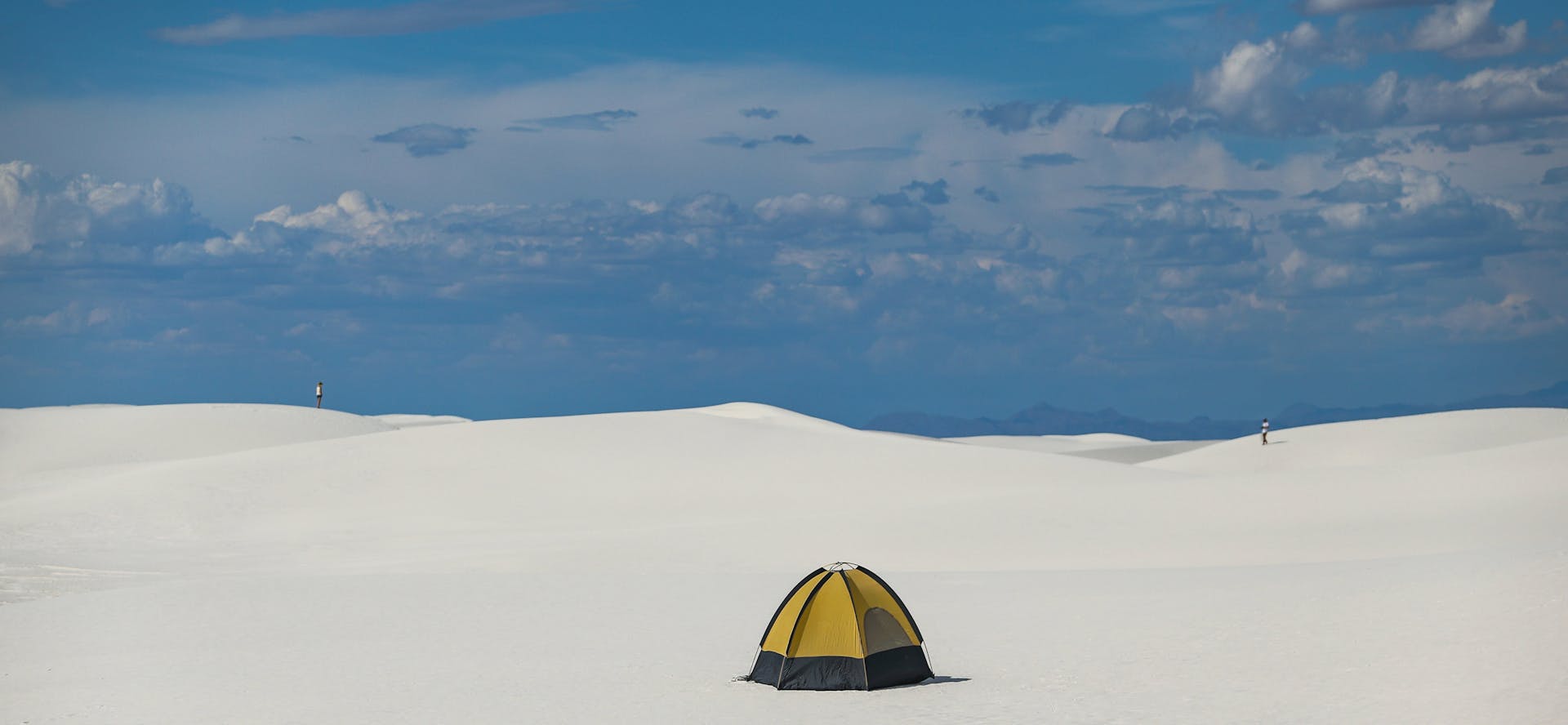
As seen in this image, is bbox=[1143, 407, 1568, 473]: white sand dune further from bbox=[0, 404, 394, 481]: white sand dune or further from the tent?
the tent

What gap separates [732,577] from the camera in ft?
78.8

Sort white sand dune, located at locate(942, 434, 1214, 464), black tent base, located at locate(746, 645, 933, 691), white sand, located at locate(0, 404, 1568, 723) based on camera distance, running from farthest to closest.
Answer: white sand dune, located at locate(942, 434, 1214, 464), black tent base, located at locate(746, 645, 933, 691), white sand, located at locate(0, 404, 1568, 723)

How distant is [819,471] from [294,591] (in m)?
18.9

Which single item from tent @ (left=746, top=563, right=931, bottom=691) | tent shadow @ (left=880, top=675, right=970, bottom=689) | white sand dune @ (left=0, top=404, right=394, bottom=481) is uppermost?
white sand dune @ (left=0, top=404, right=394, bottom=481)

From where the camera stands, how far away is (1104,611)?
1838cm

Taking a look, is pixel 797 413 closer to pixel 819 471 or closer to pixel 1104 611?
pixel 819 471

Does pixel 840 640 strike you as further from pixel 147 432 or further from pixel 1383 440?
pixel 147 432

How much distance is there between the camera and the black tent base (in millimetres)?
14445

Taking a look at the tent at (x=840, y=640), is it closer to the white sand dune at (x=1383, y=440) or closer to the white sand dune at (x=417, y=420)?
the white sand dune at (x=1383, y=440)

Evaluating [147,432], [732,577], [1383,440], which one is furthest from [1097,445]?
[732,577]

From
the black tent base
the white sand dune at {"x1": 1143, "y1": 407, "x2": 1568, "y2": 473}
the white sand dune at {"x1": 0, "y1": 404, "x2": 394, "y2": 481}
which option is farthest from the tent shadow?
the white sand dune at {"x1": 0, "y1": 404, "x2": 394, "y2": 481}

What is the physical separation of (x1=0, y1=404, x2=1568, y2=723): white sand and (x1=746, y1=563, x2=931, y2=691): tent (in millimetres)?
331

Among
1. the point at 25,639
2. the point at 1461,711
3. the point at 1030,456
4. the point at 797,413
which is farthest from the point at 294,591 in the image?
the point at 797,413

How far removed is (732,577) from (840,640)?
960 cm
